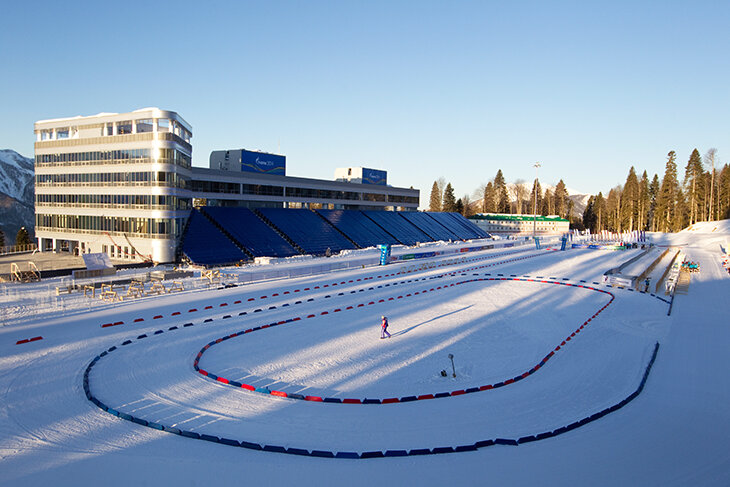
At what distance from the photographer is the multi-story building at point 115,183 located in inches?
1677

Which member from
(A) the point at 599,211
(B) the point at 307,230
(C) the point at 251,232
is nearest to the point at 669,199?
(A) the point at 599,211

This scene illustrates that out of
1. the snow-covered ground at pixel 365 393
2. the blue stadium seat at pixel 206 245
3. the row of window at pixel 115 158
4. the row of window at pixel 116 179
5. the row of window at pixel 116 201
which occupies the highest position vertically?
the row of window at pixel 115 158

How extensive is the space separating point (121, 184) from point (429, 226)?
183 feet

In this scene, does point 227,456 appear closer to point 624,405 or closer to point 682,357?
point 624,405

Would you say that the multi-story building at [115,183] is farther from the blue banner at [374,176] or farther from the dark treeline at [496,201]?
the dark treeline at [496,201]

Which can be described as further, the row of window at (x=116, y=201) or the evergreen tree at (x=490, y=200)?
the evergreen tree at (x=490, y=200)

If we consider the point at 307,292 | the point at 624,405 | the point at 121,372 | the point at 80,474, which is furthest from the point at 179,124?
the point at 624,405

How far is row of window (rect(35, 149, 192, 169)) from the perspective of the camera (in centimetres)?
4244

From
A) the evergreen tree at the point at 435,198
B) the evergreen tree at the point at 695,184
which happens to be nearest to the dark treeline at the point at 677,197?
the evergreen tree at the point at 695,184

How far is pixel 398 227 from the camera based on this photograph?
77.5 meters

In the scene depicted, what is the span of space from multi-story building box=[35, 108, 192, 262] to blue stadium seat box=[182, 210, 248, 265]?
4.74ft

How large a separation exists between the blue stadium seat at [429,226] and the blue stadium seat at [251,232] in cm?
3467

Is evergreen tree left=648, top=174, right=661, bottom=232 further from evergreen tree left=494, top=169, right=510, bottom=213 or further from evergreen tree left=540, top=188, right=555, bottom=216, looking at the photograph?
evergreen tree left=494, top=169, right=510, bottom=213

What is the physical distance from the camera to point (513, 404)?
14156mm
